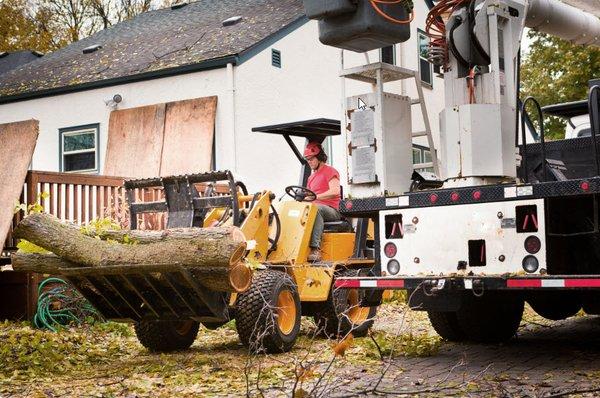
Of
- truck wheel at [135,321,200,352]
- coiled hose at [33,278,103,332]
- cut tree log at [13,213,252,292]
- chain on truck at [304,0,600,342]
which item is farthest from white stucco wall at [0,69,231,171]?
cut tree log at [13,213,252,292]

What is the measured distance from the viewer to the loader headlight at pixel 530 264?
7.16m

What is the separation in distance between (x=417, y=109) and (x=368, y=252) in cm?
163

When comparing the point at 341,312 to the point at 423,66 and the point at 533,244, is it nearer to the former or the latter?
the point at 533,244

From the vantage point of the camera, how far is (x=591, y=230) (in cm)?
738

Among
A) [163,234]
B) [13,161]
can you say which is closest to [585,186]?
[163,234]

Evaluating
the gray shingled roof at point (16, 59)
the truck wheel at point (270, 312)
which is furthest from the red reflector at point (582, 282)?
the gray shingled roof at point (16, 59)

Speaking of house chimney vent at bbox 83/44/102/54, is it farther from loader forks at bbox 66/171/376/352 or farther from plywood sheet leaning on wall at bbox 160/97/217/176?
loader forks at bbox 66/171/376/352

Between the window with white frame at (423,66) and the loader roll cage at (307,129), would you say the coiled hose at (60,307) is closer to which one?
the loader roll cage at (307,129)

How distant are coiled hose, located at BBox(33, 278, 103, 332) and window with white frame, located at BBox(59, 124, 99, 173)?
8.19 m

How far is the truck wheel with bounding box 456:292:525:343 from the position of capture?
9.25 metres

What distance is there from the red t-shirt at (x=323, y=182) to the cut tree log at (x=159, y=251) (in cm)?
276

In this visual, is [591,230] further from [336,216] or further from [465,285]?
[336,216]

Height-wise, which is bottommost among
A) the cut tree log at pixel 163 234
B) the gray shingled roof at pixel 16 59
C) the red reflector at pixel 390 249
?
the red reflector at pixel 390 249

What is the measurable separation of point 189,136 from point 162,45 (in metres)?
3.66
